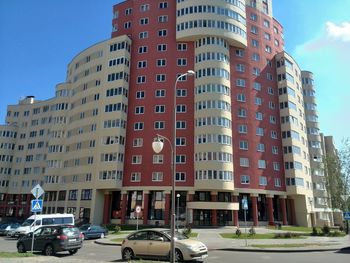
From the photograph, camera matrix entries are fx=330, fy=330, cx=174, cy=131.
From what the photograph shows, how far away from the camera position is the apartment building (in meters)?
58.0

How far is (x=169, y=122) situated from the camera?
6091cm

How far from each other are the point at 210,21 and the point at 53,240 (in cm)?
5102

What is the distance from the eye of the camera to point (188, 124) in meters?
60.4

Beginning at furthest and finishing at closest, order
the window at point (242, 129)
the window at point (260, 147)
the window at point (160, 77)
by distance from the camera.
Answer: the window at point (160, 77), the window at point (260, 147), the window at point (242, 129)

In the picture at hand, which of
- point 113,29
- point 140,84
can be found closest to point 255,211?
point 140,84

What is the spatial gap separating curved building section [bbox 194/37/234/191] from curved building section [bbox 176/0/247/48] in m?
1.59

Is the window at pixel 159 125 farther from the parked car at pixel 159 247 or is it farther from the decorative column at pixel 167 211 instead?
the parked car at pixel 159 247

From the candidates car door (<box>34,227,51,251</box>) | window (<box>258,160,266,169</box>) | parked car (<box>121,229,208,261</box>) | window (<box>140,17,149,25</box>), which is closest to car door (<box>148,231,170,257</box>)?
parked car (<box>121,229,208,261</box>)

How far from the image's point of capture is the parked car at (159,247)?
682 inches

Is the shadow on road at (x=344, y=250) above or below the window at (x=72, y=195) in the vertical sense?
below

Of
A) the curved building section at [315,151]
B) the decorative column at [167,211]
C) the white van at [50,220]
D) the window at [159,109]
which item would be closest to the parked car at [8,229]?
the white van at [50,220]

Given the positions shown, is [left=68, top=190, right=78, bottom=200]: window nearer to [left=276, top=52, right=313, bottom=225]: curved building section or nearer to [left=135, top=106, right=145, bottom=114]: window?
[left=135, top=106, right=145, bottom=114]: window

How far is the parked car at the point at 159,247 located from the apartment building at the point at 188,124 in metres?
36.1

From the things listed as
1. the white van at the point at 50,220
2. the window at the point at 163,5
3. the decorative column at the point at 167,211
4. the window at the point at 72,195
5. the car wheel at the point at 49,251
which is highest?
the window at the point at 163,5
